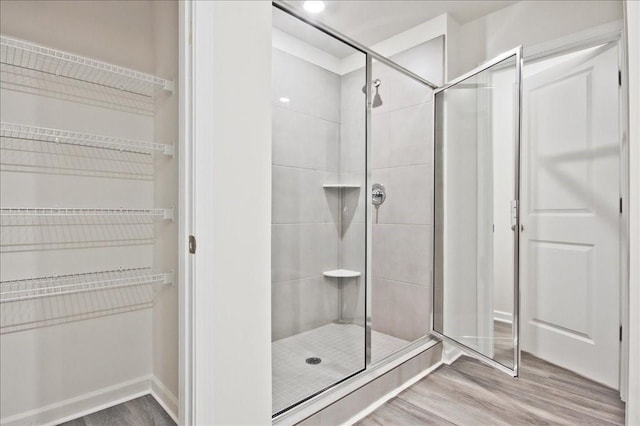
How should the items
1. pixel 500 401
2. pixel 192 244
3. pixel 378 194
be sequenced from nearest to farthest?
1. pixel 192 244
2. pixel 500 401
3. pixel 378 194

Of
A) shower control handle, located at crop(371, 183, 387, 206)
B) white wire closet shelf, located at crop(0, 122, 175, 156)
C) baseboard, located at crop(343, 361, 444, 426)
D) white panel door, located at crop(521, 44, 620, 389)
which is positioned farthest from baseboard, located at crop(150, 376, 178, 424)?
white panel door, located at crop(521, 44, 620, 389)

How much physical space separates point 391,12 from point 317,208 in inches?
57.0

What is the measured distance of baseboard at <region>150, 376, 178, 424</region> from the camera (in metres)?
1.71

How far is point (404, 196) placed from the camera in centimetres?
257

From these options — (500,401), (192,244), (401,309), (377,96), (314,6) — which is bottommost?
(500,401)

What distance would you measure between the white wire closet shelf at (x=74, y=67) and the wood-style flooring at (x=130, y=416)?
1.60 meters

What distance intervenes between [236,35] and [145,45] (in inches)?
41.4

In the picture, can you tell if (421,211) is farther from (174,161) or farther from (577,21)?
(174,161)

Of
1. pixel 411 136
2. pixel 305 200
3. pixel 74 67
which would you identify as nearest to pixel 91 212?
pixel 74 67

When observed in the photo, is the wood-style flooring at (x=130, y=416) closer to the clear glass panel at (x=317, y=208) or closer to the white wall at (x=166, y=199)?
the white wall at (x=166, y=199)

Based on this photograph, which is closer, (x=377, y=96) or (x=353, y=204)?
(x=353, y=204)

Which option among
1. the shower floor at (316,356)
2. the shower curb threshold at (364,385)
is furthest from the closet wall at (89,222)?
the shower curb threshold at (364,385)

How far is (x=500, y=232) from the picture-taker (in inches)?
114

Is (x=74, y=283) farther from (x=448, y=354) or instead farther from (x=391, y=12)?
(x=391, y=12)
